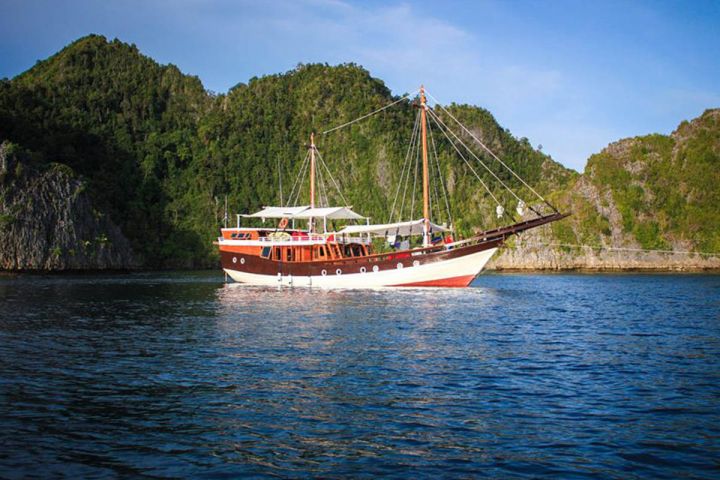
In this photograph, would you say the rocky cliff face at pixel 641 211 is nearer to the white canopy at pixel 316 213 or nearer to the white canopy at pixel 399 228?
the white canopy at pixel 316 213

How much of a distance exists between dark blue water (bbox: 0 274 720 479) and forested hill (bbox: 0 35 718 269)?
78085mm

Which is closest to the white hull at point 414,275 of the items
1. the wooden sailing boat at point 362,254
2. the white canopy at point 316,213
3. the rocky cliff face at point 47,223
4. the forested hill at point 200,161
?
the wooden sailing boat at point 362,254

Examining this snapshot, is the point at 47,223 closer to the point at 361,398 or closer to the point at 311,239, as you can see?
the point at 311,239

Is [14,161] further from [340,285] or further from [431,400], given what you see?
[431,400]

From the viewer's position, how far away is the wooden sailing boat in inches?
1833

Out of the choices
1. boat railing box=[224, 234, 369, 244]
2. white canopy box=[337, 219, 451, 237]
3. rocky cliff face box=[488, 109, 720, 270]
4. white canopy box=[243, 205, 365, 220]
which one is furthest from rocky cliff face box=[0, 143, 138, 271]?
rocky cliff face box=[488, 109, 720, 270]

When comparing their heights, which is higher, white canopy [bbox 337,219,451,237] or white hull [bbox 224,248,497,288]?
white canopy [bbox 337,219,451,237]

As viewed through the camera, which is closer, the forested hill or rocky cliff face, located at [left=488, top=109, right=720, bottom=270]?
rocky cliff face, located at [left=488, top=109, right=720, bottom=270]

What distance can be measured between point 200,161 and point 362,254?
12184 cm

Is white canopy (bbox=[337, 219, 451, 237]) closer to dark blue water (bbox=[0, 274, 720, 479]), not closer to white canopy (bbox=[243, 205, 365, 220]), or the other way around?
white canopy (bbox=[243, 205, 365, 220])

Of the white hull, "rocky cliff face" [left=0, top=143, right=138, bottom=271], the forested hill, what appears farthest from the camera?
the forested hill

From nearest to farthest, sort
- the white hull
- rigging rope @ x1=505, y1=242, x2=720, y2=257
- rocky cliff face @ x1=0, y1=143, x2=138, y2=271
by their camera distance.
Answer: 1. the white hull
2. rocky cliff face @ x1=0, y1=143, x2=138, y2=271
3. rigging rope @ x1=505, y1=242, x2=720, y2=257

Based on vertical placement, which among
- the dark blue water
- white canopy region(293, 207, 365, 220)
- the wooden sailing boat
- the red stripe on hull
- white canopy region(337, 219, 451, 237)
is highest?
white canopy region(293, 207, 365, 220)

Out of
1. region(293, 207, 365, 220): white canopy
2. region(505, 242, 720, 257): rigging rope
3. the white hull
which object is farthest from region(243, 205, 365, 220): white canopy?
region(505, 242, 720, 257): rigging rope
